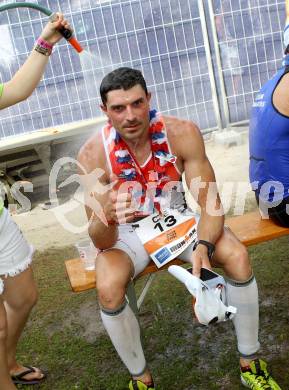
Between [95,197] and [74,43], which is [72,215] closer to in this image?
[95,197]

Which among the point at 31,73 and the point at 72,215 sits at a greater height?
the point at 31,73

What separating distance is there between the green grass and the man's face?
4.93 feet

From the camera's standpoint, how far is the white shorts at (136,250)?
292 cm

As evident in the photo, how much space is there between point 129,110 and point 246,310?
4.36ft

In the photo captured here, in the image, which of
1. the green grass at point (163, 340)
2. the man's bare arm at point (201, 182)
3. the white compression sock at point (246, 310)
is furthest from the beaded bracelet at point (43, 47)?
the green grass at point (163, 340)

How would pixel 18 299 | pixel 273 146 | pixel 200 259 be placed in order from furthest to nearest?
pixel 273 146 < pixel 18 299 < pixel 200 259

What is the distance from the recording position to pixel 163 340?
3.46m

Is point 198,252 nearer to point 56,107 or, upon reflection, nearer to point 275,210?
point 275,210

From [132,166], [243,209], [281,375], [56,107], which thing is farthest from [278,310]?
[56,107]

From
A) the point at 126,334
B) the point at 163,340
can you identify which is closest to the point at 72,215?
the point at 163,340

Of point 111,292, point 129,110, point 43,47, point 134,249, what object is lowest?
point 111,292

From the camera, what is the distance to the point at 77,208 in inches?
272

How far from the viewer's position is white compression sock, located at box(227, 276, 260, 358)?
2.72m

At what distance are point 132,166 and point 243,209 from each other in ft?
A: 9.33
